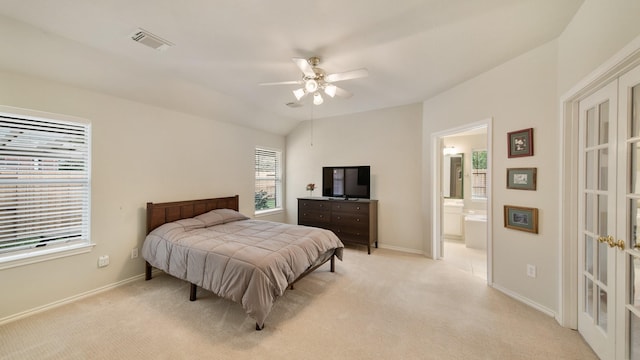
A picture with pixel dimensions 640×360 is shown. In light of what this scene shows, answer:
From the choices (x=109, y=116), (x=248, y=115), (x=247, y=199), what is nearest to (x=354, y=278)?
(x=247, y=199)

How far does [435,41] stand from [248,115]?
11.2 feet

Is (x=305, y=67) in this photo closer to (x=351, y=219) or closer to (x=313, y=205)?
(x=351, y=219)

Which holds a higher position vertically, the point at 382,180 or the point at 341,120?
the point at 341,120

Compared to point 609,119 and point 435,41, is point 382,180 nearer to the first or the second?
point 435,41

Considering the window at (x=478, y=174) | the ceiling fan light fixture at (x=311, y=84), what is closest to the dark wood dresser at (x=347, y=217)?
the ceiling fan light fixture at (x=311, y=84)

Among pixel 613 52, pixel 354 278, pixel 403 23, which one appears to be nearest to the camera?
pixel 613 52

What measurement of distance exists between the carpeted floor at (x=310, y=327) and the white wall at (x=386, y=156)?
1539 millimetres

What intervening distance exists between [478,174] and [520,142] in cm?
307

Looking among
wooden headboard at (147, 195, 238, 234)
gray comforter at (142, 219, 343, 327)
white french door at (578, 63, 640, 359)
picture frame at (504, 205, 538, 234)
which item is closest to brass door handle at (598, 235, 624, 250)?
white french door at (578, 63, 640, 359)

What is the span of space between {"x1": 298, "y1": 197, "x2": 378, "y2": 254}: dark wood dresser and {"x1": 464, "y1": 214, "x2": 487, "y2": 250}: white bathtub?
1.88 metres

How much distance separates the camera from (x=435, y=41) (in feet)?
7.54

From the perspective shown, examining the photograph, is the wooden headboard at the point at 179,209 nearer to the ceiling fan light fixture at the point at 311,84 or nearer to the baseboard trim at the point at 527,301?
the ceiling fan light fixture at the point at 311,84

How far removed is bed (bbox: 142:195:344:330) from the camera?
216cm

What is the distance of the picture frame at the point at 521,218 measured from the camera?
2.48 metres
